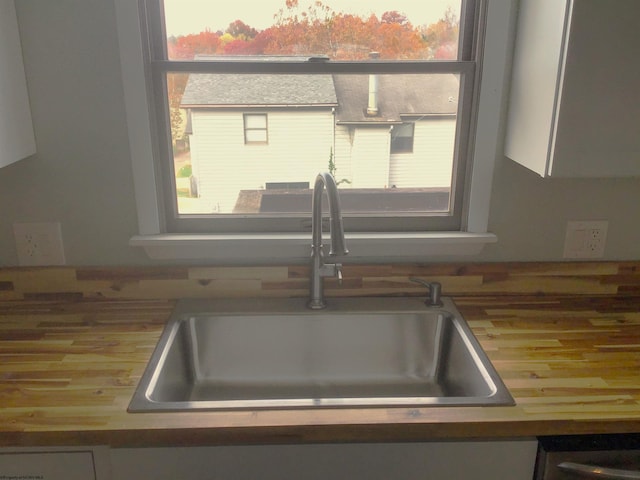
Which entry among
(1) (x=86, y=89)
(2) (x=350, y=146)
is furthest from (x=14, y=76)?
(2) (x=350, y=146)

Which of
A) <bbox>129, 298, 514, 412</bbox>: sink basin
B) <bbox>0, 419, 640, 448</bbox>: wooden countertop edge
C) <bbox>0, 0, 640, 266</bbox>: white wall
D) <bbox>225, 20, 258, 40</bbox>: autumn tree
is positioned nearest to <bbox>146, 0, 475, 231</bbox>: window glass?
<bbox>225, 20, 258, 40</bbox>: autumn tree

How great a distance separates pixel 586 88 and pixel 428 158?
484 millimetres

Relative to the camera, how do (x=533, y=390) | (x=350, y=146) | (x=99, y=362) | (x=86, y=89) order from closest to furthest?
(x=533, y=390) < (x=99, y=362) < (x=86, y=89) < (x=350, y=146)

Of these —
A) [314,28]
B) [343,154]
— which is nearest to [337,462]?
[343,154]

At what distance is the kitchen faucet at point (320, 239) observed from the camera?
127cm

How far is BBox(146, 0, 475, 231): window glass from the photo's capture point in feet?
4.62

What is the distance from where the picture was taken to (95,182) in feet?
4.78

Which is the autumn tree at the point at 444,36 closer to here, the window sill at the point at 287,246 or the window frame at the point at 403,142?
the window frame at the point at 403,142

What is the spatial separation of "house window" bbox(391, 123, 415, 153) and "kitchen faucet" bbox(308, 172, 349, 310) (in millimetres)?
264

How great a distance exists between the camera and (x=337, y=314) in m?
1.48

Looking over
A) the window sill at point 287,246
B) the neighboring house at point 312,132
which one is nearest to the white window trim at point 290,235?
the window sill at point 287,246

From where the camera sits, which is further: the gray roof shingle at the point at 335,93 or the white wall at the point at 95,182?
the gray roof shingle at the point at 335,93

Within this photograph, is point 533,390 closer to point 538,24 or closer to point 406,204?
point 406,204

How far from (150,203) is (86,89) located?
33 centimetres
